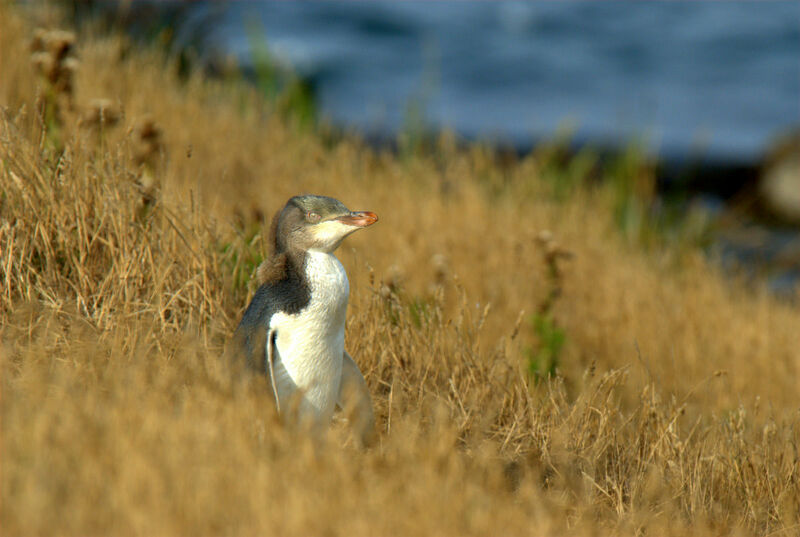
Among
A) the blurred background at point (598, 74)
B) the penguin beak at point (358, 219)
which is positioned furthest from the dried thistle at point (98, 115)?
the blurred background at point (598, 74)

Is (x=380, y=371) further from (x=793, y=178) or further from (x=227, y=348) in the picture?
(x=793, y=178)

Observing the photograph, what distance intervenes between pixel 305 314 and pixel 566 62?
24.8 meters

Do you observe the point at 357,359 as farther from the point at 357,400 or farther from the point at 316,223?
the point at 316,223

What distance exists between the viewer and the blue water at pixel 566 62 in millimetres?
21969

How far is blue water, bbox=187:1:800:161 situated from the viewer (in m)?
22.0

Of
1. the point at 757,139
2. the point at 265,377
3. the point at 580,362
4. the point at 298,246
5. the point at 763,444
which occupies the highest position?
the point at 298,246

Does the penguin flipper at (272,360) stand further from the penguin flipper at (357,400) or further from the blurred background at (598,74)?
the blurred background at (598,74)

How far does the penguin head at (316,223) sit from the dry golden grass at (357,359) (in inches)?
22.6

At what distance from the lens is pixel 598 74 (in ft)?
85.5

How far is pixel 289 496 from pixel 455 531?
0.49 m

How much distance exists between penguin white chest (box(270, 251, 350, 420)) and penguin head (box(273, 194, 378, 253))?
0.19 feet

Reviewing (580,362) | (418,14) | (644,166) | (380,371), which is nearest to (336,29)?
(418,14)

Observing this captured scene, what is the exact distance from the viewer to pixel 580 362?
670 cm

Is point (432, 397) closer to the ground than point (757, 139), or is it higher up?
higher up
